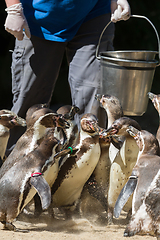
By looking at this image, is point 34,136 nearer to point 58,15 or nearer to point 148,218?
point 148,218

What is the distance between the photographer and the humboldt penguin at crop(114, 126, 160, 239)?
1800 millimetres

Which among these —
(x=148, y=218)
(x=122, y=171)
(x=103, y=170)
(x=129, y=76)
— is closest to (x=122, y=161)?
(x=122, y=171)

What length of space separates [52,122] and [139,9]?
11.6 ft

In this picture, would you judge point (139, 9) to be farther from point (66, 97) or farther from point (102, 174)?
point (102, 174)

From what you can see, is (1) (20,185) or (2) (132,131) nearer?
(1) (20,185)

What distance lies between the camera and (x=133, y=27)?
5281 mm

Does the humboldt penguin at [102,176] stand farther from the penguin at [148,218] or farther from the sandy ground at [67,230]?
the penguin at [148,218]

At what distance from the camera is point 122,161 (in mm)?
2346

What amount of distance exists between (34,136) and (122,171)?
692 millimetres

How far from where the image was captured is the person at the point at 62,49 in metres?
2.79

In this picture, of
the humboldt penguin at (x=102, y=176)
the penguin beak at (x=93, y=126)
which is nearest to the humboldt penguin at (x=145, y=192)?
the penguin beak at (x=93, y=126)

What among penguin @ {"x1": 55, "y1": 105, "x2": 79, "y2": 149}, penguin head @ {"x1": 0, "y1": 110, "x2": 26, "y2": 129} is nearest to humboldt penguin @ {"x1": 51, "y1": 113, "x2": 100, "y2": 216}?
penguin @ {"x1": 55, "y1": 105, "x2": 79, "y2": 149}

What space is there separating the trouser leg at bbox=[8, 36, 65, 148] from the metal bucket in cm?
43

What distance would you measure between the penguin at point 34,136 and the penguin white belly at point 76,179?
0.97ft
